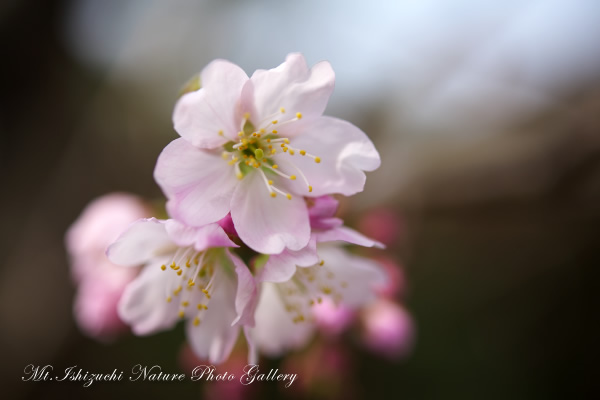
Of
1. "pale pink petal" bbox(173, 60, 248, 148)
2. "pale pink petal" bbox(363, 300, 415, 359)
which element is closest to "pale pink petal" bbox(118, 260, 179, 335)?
"pale pink petal" bbox(173, 60, 248, 148)

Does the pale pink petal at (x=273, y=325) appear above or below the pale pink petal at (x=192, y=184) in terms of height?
below

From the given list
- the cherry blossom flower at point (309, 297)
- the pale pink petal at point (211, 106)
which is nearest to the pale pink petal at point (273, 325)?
the cherry blossom flower at point (309, 297)

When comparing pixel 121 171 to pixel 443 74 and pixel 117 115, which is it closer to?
pixel 117 115

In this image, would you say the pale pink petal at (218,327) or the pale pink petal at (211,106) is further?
the pale pink petal at (218,327)

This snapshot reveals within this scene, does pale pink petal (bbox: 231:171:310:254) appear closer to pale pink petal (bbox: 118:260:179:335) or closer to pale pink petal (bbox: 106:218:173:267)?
pale pink petal (bbox: 106:218:173:267)

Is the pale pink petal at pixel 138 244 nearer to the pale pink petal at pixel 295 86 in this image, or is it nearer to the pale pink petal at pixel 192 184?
the pale pink petal at pixel 192 184

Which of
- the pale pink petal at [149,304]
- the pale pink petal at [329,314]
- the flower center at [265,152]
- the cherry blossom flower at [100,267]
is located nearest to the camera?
the flower center at [265,152]

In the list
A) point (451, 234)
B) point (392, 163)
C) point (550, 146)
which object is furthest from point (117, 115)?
point (550, 146)
